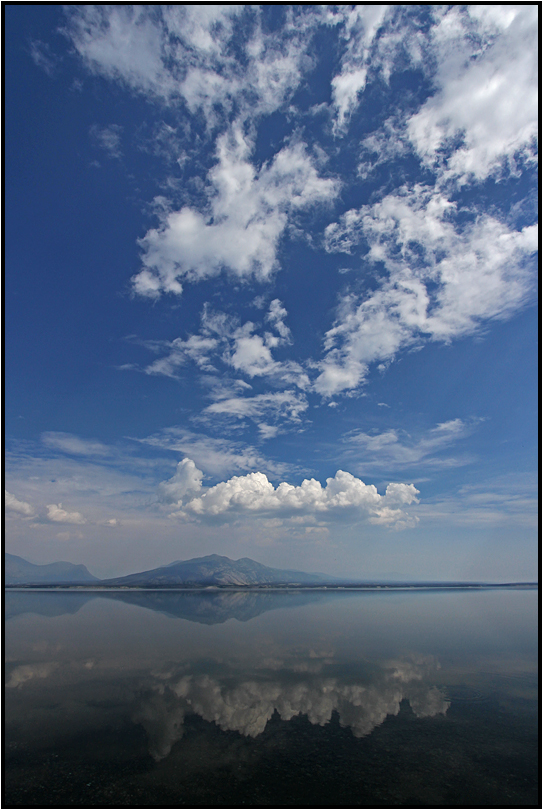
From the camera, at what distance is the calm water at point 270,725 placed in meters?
26.6

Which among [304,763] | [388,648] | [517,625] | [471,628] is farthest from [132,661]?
[517,625]

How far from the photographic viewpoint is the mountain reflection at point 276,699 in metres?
37.5

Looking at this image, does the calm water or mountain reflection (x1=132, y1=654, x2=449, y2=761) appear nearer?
the calm water

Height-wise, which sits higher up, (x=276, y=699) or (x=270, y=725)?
(x=270, y=725)

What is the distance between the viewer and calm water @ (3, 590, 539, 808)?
87.3ft

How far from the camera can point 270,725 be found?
121 feet

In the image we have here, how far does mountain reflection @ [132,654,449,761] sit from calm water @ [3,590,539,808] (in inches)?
10.5

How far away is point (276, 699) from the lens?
4444 cm

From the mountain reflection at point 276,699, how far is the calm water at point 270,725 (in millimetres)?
266

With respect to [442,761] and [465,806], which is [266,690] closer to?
[442,761]

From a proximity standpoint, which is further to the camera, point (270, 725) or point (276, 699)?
point (276, 699)

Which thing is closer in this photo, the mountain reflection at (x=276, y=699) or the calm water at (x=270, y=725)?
the calm water at (x=270, y=725)

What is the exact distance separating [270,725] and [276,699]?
27.6 ft

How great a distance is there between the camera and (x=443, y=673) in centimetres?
5731
